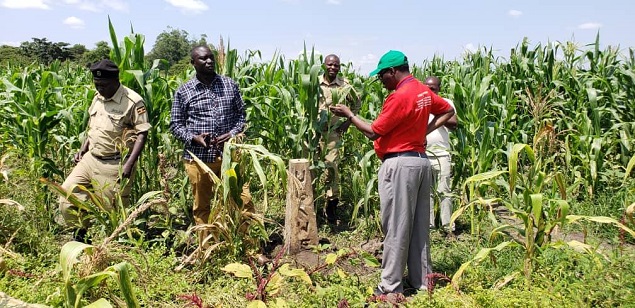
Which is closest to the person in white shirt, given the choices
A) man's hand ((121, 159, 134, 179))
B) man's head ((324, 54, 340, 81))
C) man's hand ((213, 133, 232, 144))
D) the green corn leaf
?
man's head ((324, 54, 340, 81))

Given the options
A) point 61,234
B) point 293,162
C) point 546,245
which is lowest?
point 61,234

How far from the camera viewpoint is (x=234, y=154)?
150 inches

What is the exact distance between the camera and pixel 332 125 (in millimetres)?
5090

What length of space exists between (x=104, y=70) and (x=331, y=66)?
7.71ft

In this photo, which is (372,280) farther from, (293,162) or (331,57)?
(331,57)

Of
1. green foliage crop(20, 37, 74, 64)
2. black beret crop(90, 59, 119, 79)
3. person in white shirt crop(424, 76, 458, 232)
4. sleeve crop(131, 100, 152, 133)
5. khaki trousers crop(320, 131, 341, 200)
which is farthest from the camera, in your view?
green foliage crop(20, 37, 74, 64)

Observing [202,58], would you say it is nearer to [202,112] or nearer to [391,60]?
[202,112]

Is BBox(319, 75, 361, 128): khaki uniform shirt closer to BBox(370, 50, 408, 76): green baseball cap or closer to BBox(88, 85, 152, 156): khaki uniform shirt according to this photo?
BBox(370, 50, 408, 76): green baseball cap

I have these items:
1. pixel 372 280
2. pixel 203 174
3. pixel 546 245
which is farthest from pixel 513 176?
pixel 203 174

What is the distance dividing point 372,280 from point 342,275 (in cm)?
63

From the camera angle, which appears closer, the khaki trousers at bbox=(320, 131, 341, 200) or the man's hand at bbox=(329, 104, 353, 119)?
the man's hand at bbox=(329, 104, 353, 119)

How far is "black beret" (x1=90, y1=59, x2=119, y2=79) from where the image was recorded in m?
3.90

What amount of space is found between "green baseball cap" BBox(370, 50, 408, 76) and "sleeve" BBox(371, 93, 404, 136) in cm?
20

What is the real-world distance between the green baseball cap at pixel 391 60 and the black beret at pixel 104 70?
2.18 metres
